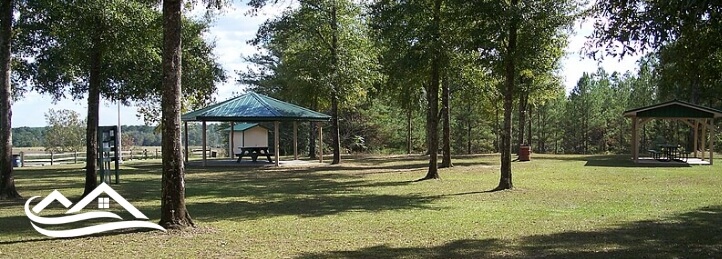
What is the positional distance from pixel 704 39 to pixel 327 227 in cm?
590

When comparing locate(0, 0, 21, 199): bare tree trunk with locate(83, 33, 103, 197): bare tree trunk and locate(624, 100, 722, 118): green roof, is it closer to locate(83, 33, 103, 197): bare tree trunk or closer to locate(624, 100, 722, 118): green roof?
locate(83, 33, 103, 197): bare tree trunk

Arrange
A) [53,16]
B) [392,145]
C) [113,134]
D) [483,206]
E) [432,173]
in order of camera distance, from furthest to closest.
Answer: [392,145] < [432,173] < [113,134] < [53,16] < [483,206]

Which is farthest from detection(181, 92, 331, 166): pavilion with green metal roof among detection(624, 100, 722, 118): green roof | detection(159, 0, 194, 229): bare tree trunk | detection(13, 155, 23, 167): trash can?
detection(159, 0, 194, 229): bare tree trunk

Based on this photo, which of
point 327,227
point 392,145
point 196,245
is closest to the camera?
point 196,245

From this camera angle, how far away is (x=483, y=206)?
1171 centimetres

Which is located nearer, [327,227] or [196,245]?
[196,245]

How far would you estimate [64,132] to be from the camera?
46.4 metres

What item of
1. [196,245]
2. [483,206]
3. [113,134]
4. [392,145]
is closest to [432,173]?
[483,206]

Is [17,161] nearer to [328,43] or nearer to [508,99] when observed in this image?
[328,43]

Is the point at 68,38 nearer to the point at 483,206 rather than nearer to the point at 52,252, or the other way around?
the point at 52,252

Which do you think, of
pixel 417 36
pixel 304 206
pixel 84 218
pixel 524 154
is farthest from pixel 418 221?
pixel 524 154

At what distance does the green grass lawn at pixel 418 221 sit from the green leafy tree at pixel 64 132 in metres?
31.2

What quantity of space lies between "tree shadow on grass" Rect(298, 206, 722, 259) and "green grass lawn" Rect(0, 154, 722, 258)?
1 cm

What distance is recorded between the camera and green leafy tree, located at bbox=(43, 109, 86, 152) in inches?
1811
